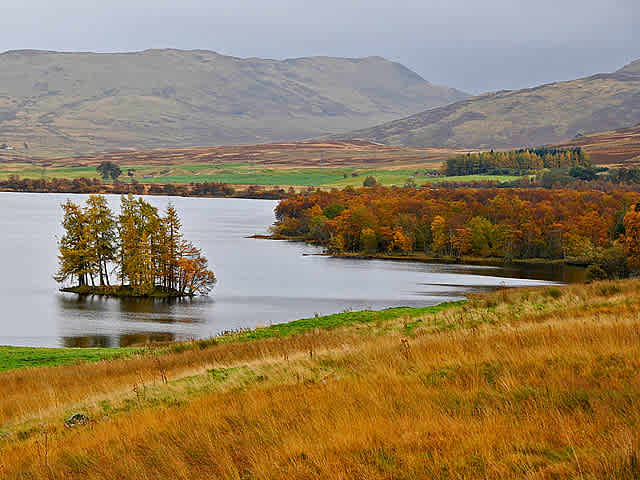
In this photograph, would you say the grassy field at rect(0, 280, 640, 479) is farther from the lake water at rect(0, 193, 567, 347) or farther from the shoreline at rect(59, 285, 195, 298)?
the shoreline at rect(59, 285, 195, 298)

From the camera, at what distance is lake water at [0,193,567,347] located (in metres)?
51.7

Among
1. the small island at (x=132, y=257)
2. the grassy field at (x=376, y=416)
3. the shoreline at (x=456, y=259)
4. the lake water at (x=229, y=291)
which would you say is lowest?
the shoreline at (x=456, y=259)

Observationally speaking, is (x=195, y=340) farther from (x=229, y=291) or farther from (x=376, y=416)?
(x=229, y=291)

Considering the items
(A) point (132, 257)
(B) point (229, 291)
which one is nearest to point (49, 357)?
(A) point (132, 257)

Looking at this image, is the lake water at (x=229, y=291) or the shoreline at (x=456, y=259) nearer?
the lake water at (x=229, y=291)

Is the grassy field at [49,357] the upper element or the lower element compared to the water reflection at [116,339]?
upper

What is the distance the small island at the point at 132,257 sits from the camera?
70188mm

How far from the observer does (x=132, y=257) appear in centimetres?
7000

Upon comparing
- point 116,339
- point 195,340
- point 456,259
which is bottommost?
point 456,259

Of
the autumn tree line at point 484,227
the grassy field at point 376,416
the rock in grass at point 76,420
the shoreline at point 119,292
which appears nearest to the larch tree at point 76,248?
the shoreline at point 119,292

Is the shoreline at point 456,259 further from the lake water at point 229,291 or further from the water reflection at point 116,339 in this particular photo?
the water reflection at point 116,339

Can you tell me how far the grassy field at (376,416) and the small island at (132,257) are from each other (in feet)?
187

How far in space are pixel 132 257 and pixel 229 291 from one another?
1037 centimetres

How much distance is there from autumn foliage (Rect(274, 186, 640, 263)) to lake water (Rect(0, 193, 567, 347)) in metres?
9.87
